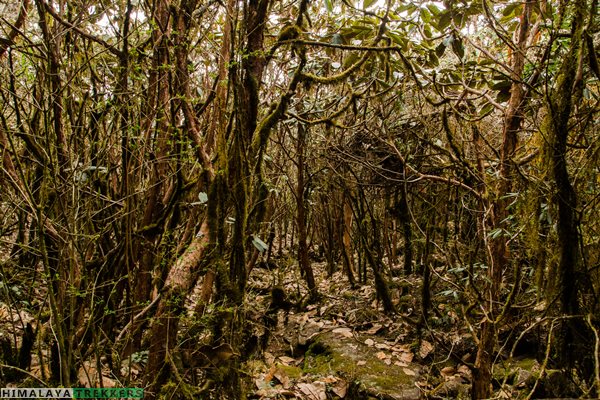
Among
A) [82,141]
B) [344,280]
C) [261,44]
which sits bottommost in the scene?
[344,280]

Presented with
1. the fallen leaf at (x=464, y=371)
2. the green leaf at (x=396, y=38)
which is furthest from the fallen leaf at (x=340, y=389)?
the green leaf at (x=396, y=38)

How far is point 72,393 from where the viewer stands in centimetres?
193

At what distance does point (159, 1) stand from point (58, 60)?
0.89 meters

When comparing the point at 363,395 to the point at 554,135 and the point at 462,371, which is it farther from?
the point at 554,135

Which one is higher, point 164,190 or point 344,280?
point 164,190

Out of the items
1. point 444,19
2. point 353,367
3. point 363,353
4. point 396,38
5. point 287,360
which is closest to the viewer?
point 444,19

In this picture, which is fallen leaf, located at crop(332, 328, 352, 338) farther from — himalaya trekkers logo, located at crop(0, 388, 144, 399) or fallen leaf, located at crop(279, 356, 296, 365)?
himalaya trekkers logo, located at crop(0, 388, 144, 399)

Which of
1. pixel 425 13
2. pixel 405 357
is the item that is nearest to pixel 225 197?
pixel 425 13

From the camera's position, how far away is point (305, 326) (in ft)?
17.3

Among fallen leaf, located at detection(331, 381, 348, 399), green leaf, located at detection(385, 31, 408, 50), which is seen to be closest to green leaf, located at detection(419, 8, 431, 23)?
green leaf, located at detection(385, 31, 408, 50)

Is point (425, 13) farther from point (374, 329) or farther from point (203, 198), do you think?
point (374, 329)

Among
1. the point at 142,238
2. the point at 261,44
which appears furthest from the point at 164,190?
the point at 261,44

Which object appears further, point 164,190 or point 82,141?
point 164,190

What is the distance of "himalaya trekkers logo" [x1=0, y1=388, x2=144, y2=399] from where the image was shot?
6.47 feet
